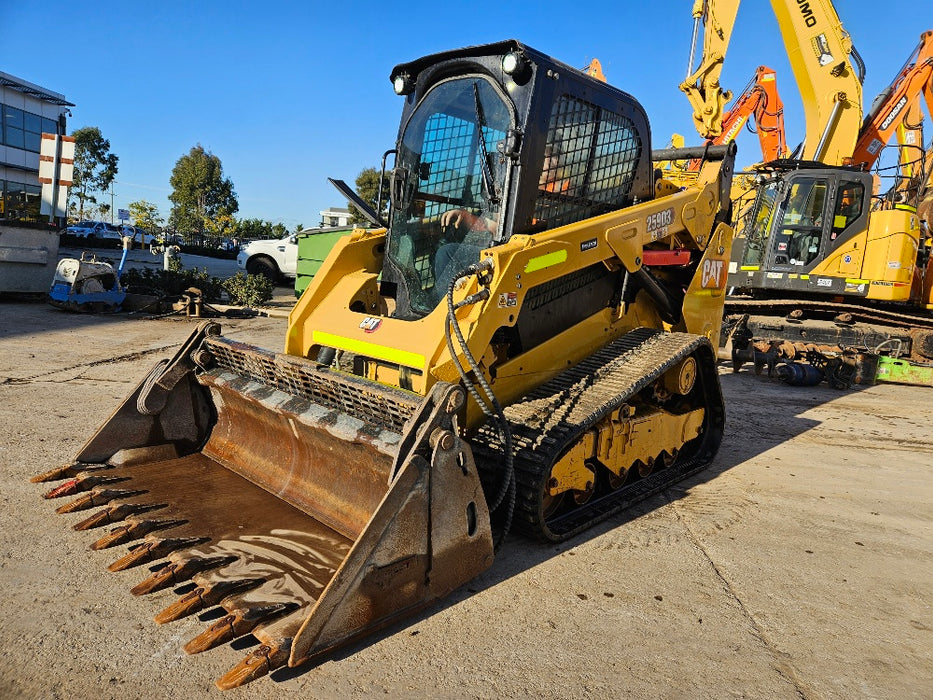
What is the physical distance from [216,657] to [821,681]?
7.77 ft

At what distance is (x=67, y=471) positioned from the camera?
4.18m

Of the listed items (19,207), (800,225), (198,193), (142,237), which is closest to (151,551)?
(800,225)

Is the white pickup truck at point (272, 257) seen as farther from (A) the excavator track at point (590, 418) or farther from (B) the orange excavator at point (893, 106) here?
(A) the excavator track at point (590, 418)

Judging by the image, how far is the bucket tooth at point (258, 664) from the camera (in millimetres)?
2426

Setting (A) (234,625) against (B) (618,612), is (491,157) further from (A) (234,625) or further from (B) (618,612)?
(A) (234,625)

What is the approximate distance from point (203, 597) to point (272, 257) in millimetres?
17115

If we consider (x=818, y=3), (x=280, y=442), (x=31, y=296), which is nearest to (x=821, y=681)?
(x=280, y=442)

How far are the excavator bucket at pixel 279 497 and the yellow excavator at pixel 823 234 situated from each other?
8.31m

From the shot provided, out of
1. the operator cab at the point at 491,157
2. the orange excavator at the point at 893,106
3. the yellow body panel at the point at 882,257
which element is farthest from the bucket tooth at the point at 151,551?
the orange excavator at the point at 893,106

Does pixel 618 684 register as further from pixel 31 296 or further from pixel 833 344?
pixel 31 296

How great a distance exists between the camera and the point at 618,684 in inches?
102

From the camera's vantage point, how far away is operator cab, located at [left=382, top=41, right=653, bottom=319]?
3912 millimetres

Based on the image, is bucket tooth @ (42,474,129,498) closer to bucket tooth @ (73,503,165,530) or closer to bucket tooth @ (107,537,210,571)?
bucket tooth @ (73,503,165,530)

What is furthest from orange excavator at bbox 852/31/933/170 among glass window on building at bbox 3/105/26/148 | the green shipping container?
glass window on building at bbox 3/105/26/148
